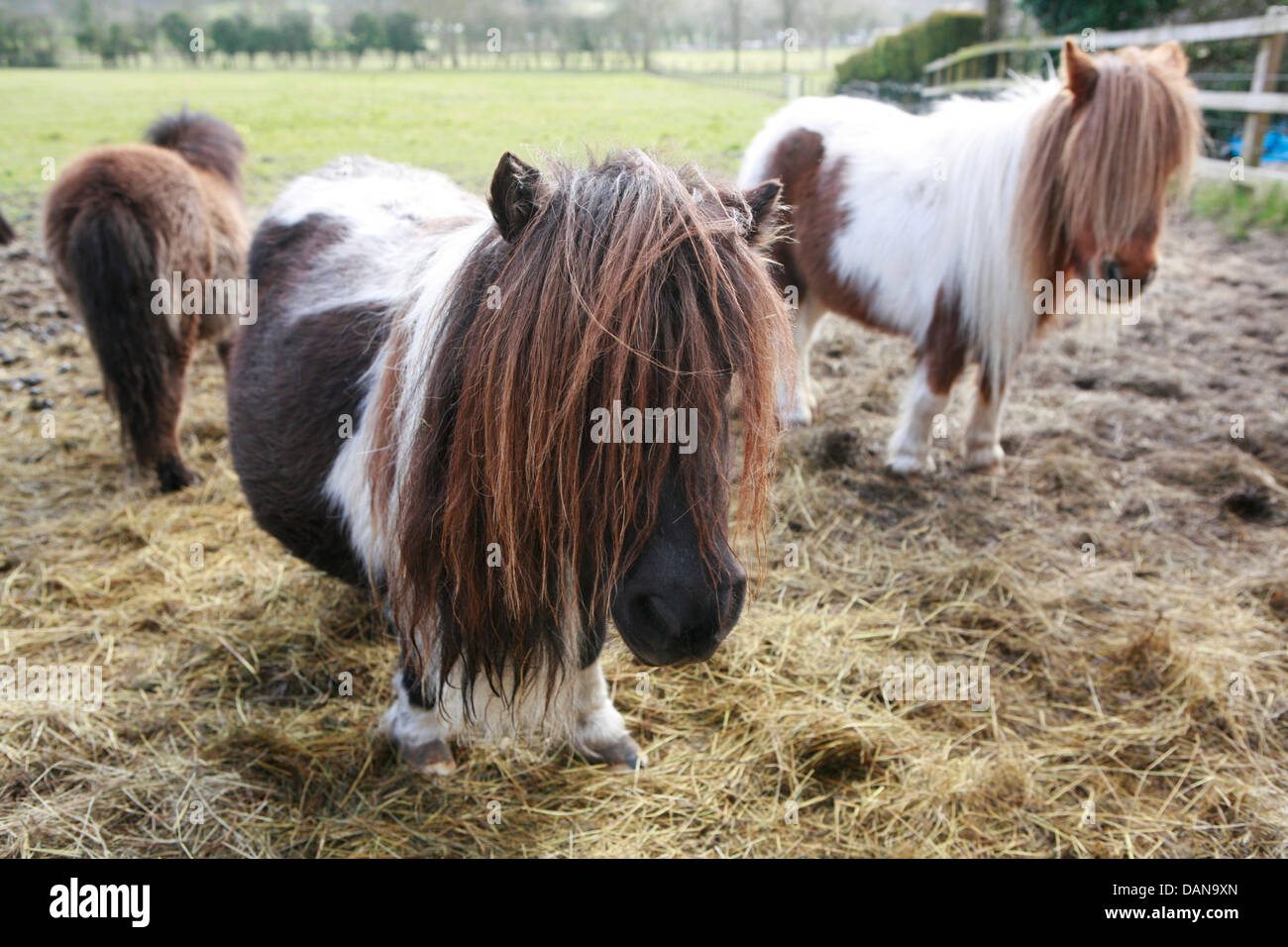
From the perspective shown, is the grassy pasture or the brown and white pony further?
the brown and white pony

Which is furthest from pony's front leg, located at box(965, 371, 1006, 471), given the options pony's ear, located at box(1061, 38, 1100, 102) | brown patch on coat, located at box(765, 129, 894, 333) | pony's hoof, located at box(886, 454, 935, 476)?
pony's ear, located at box(1061, 38, 1100, 102)

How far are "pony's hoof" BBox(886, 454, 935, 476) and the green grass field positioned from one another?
2784mm

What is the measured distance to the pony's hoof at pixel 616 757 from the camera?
2.35 metres

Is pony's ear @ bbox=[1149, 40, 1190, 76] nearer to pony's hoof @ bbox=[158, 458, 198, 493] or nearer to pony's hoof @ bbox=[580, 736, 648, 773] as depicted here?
pony's hoof @ bbox=[580, 736, 648, 773]

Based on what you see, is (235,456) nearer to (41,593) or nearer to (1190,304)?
(41,593)

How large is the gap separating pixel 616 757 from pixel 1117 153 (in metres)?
3.17

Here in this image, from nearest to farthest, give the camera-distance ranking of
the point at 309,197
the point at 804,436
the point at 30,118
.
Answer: the point at 309,197 → the point at 804,436 → the point at 30,118

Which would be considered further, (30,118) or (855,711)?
(30,118)

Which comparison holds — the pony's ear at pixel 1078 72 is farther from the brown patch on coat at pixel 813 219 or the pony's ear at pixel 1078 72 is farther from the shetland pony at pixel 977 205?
the brown patch on coat at pixel 813 219

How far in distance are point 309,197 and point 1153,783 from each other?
3.65 metres

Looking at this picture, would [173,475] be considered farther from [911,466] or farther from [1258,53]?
[1258,53]

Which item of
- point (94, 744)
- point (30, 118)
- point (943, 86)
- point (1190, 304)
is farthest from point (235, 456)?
point (943, 86)

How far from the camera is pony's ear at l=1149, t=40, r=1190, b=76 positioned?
335 centimetres

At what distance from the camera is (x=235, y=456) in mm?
2527
